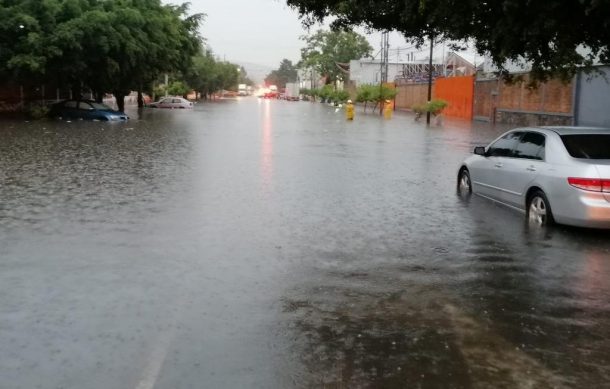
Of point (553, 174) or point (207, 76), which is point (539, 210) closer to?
point (553, 174)

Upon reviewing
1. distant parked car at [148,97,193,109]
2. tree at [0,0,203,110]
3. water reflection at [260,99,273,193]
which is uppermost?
tree at [0,0,203,110]

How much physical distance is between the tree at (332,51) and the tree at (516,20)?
118338 millimetres

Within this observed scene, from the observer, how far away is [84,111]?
127 feet

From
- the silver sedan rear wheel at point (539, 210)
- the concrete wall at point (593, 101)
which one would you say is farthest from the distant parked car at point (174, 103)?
the silver sedan rear wheel at point (539, 210)

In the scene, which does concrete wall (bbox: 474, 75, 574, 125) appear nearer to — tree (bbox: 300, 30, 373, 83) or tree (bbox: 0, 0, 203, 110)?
tree (bbox: 0, 0, 203, 110)

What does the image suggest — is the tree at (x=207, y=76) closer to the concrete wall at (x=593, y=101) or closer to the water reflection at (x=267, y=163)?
the concrete wall at (x=593, y=101)

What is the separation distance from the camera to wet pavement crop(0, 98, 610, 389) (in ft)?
14.8

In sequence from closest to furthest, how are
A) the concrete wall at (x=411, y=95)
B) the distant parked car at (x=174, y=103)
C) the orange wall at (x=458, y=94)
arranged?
the orange wall at (x=458, y=94) → the concrete wall at (x=411, y=95) → the distant parked car at (x=174, y=103)

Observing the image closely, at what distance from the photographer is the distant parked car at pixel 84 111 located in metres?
38.6

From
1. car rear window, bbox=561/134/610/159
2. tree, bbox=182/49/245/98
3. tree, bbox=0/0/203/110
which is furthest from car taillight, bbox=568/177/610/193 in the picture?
tree, bbox=182/49/245/98

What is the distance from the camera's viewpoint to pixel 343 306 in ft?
19.2

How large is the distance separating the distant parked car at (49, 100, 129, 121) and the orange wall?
2599cm

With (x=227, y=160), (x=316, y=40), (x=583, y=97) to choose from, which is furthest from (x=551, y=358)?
(x=316, y=40)

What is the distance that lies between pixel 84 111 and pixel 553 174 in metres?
33.7
